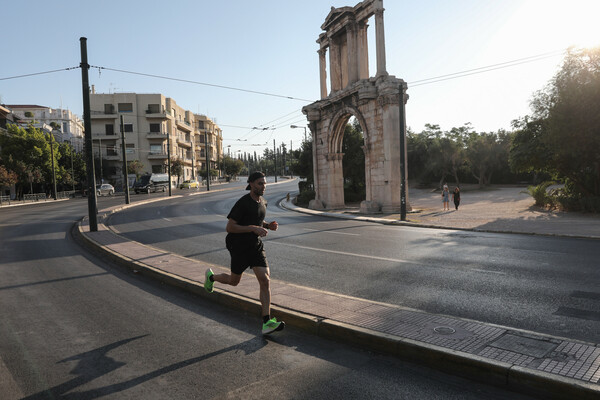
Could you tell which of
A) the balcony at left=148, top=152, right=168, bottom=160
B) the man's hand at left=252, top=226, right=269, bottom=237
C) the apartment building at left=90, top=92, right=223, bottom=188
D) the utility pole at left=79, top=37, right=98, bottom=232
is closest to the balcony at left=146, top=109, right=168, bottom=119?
the apartment building at left=90, top=92, right=223, bottom=188

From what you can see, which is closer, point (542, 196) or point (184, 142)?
point (542, 196)

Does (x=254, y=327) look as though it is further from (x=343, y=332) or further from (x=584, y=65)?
(x=584, y=65)

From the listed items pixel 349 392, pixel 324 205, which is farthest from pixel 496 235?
pixel 324 205

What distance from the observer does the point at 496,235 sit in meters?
14.2

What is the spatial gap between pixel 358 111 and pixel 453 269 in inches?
756

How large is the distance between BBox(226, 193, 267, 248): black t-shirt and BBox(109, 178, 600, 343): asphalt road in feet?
7.88

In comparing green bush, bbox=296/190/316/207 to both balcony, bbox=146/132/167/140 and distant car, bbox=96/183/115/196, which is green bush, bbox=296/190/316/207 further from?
balcony, bbox=146/132/167/140

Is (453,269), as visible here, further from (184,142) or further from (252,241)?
(184,142)

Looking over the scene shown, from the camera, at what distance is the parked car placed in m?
55.3

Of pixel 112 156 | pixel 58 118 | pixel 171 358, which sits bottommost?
pixel 171 358

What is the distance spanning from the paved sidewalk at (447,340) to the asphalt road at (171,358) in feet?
0.48

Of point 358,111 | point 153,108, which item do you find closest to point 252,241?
point 358,111

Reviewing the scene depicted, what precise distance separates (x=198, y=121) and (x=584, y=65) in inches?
3728

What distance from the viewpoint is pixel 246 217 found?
498cm
